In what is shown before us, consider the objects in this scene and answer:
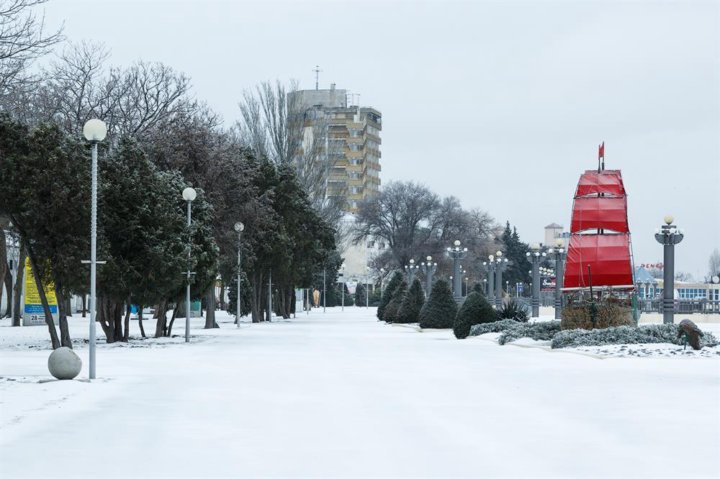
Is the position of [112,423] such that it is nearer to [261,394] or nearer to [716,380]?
[261,394]

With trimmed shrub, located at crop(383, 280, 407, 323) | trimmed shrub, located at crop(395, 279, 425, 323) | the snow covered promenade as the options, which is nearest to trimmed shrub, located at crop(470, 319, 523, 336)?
the snow covered promenade

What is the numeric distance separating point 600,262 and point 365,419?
2585 cm

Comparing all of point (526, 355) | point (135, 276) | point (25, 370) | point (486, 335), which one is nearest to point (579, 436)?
point (25, 370)

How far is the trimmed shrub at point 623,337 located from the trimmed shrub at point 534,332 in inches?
109

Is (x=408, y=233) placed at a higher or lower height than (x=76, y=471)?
higher

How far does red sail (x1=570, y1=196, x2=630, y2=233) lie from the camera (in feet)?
135

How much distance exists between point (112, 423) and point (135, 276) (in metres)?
23.3

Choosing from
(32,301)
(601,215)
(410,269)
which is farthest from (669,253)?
(410,269)

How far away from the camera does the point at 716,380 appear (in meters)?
22.0

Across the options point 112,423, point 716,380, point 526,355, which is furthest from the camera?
point 526,355

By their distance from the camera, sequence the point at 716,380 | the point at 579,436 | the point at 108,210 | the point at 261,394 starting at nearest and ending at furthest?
the point at 579,436 < the point at 261,394 < the point at 716,380 < the point at 108,210

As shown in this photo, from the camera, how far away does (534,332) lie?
38.8m

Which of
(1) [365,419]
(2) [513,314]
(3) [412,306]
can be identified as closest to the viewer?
(1) [365,419]

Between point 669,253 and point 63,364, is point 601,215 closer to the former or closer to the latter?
point 669,253
